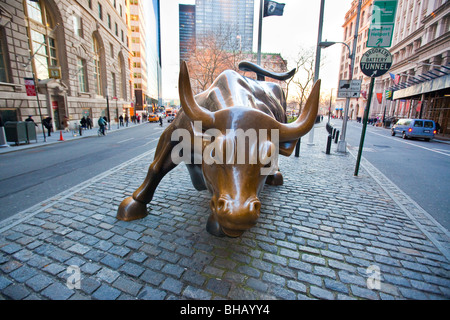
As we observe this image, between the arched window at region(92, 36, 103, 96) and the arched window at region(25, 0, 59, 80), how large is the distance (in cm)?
694

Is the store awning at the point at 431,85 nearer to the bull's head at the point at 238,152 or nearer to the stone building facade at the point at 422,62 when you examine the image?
the stone building facade at the point at 422,62

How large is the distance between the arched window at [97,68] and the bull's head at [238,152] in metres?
31.2

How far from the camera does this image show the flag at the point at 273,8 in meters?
12.2

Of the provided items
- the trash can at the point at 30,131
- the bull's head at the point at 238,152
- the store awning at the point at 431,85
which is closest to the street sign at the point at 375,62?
the bull's head at the point at 238,152

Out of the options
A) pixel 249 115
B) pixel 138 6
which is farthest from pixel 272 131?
pixel 138 6

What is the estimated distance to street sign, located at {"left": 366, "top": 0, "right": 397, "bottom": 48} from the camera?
6.19 meters

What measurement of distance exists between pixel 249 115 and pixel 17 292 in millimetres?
2919

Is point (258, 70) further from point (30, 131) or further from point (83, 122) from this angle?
point (83, 122)

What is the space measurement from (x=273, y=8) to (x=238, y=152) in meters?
13.4

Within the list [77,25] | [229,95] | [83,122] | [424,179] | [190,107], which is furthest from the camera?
[77,25]

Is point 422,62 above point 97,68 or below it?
above

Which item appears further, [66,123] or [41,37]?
[66,123]

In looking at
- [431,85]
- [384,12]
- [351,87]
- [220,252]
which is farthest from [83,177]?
[431,85]

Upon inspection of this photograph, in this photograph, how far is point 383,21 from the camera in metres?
6.26
